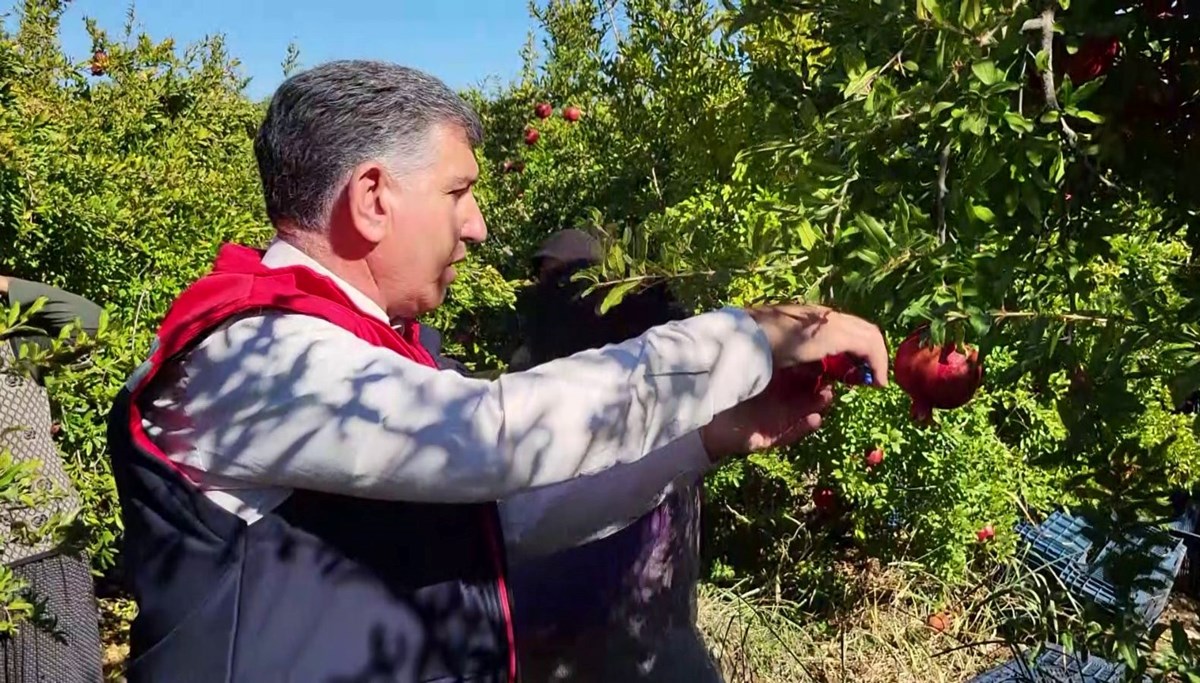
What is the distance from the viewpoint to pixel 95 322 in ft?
11.5

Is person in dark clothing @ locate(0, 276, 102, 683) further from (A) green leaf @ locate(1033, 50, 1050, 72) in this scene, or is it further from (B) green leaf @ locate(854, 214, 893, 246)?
(A) green leaf @ locate(1033, 50, 1050, 72)

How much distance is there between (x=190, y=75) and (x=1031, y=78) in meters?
5.39

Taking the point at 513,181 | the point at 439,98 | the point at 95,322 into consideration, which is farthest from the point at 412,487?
the point at 513,181

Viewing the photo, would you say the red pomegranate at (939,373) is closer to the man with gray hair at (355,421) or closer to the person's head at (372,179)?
the man with gray hair at (355,421)

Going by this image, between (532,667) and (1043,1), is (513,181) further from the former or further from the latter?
(1043,1)

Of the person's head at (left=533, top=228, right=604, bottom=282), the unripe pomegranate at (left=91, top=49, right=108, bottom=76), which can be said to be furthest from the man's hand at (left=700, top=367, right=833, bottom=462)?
the unripe pomegranate at (left=91, top=49, right=108, bottom=76)

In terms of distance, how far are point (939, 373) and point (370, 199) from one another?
687 millimetres

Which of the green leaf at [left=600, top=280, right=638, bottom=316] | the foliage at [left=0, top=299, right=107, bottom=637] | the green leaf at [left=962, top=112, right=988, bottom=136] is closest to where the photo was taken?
the green leaf at [left=962, top=112, right=988, bottom=136]

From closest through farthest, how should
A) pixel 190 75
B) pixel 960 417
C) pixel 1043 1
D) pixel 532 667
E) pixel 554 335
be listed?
pixel 1043 1
pixel 532 667
pixel 554 335
pixel 960 417
pixel 190 75

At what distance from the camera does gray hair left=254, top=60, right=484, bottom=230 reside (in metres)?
1.39

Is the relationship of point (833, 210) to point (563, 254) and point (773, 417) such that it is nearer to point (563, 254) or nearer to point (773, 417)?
point (773, 417)

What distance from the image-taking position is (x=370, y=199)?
138cm

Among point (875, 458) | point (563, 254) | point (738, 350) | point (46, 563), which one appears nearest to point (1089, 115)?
point (738, 350)

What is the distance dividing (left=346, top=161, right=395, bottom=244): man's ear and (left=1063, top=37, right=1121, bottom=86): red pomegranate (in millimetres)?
748
